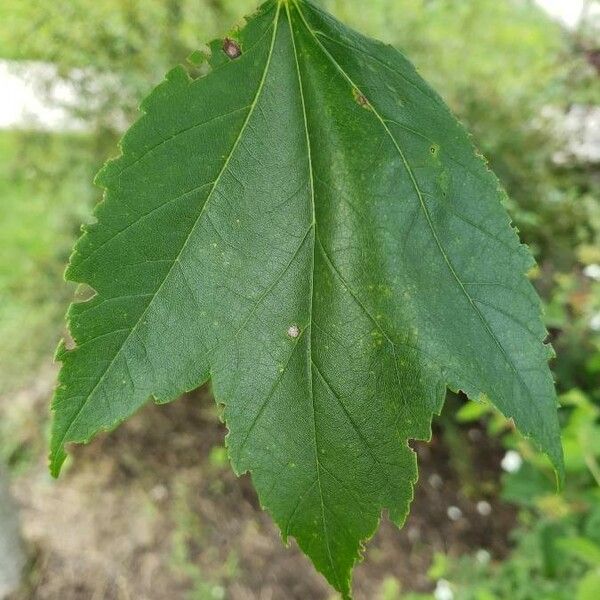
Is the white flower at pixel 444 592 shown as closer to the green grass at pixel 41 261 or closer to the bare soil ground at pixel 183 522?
the bare soil ground at pixel 183 522

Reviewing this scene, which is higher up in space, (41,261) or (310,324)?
(310,324)

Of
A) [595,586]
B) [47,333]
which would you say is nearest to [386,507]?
[595,586]

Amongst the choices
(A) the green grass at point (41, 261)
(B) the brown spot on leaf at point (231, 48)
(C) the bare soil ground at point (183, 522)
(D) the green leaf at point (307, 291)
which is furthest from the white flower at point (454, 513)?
(B) the brown spot on leaf at point (231, 48)

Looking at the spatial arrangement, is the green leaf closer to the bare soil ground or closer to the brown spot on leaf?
the brown spot on leaf

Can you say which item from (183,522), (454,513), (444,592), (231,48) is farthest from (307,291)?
(454,513)

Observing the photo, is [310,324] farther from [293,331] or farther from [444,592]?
[444,592]

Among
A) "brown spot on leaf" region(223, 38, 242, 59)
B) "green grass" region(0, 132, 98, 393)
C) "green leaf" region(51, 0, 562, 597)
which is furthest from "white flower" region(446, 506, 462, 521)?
"brown spot on leaf" region(223, 38, 242, 59)

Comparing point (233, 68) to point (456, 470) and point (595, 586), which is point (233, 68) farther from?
point (456, 470)
